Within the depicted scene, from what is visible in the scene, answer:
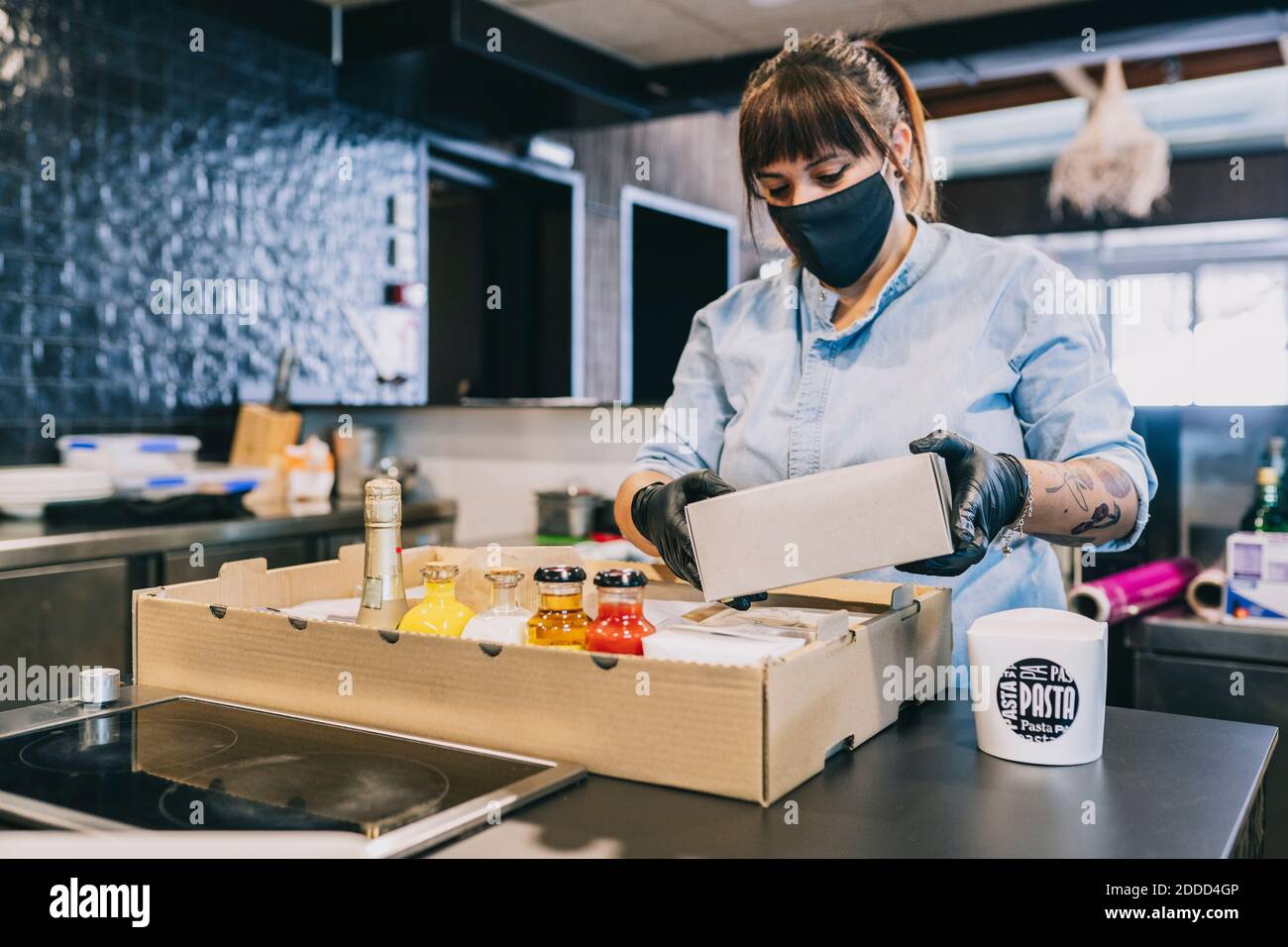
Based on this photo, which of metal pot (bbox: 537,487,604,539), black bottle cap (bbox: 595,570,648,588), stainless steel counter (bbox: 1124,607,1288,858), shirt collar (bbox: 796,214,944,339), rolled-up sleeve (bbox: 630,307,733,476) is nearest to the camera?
black bottle cap (bbox: 595,570,648,588)

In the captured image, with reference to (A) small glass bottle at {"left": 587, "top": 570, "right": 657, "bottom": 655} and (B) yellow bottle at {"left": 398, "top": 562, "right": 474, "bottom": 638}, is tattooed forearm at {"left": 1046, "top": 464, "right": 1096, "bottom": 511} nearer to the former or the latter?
(A) small glass bottle at {"left": 587, "top": 570, "right": 657, "bottom": 655}

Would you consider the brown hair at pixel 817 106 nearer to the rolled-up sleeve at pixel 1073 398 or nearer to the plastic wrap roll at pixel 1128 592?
the rolled-up sleeve at pixel 1073 398

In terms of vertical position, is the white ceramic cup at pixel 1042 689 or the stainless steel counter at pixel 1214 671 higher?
the white ceramic cup at pixel 1042 689

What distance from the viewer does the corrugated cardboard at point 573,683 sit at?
2.76 feet

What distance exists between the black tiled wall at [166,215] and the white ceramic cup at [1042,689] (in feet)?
9.96

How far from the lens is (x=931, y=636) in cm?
115

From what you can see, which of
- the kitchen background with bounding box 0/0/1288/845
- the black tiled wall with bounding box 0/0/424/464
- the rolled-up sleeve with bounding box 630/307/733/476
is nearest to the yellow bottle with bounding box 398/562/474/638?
the rolled-up sleeve with bounding box 630/307/733/476

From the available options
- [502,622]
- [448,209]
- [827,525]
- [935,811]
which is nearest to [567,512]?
[502,622]

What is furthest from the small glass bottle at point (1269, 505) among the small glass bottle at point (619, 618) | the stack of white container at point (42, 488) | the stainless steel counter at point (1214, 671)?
the stack of white container at point (42, 488)

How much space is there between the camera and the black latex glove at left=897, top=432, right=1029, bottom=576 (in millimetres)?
1001

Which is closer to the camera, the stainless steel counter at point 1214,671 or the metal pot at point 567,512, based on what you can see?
the stainless steel counter at point 1214,671

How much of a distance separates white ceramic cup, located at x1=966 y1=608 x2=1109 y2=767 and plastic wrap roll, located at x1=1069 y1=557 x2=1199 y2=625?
4.17ft
